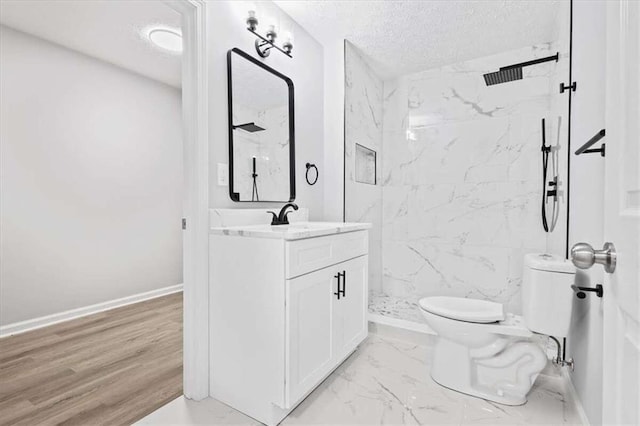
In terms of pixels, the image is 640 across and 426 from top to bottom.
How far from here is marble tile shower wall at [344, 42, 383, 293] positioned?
9.15ft

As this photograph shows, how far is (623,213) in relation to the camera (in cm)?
52

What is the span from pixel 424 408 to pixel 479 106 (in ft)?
8.56

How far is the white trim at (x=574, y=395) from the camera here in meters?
1.47

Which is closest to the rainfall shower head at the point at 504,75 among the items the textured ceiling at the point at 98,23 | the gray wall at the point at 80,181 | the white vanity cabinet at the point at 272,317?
the white vanity cabinet at the point at 272,317

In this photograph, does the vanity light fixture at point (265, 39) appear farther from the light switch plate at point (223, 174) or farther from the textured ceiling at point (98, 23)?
the light switch plate at point (223, 174)

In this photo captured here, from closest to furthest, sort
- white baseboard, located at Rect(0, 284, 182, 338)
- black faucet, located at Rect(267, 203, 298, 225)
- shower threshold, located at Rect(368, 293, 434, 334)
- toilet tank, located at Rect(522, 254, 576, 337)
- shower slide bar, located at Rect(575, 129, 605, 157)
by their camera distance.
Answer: shower slide bar, located at Rect(575, 129, 605, 157), toilet tank, located at Rect(522, 254, 576, 337), black faucet, located at Rect(267, 203, 298, 225), shower threshold, located at Rect(368, 293, 434, 334), white baseboard, located at Rect(0, 284, 182, 338)

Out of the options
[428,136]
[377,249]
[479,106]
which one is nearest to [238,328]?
[377,249]

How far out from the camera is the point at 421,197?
330cm

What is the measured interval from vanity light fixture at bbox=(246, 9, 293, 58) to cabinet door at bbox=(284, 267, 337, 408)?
1.46 metres

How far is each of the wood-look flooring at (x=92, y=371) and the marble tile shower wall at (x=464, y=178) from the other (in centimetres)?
222

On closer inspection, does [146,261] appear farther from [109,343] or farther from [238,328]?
[238,328]

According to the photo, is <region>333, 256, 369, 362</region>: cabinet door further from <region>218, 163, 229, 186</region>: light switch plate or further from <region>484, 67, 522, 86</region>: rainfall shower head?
<region>484, 67, 522, 86</region>: rainfall shower head

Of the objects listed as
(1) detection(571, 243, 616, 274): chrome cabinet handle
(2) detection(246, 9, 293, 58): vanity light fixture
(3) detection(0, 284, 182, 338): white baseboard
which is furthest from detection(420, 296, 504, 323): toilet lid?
(3) detection(0, 284, 182, 338): white baseboard

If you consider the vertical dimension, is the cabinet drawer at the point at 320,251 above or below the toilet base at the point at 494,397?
above
